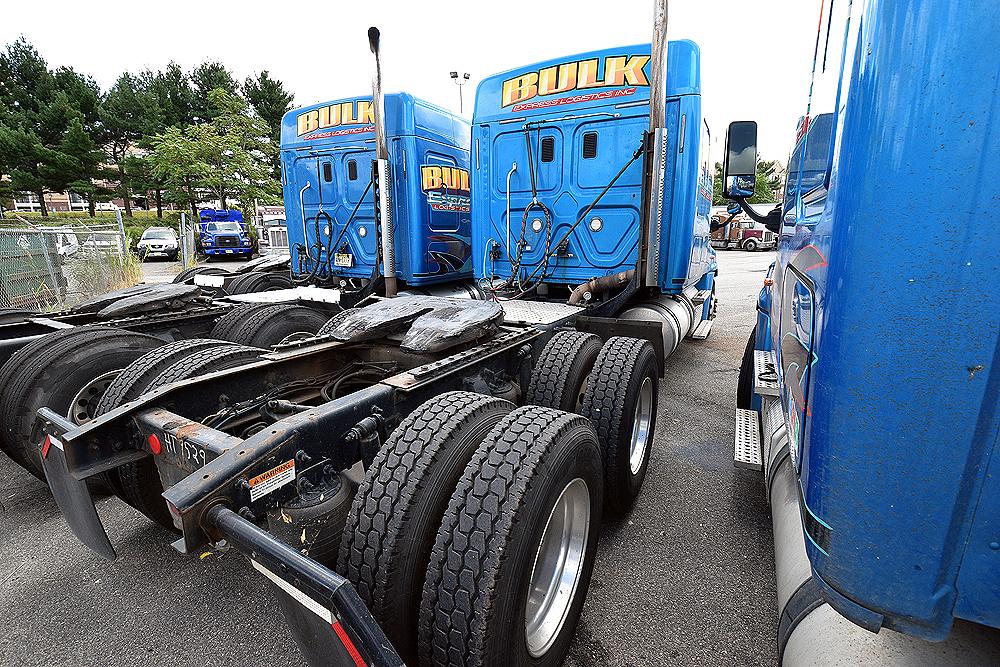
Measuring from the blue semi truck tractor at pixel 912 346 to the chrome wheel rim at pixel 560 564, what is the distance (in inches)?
41.8

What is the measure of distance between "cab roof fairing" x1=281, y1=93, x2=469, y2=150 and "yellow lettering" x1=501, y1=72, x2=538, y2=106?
5.23 feet

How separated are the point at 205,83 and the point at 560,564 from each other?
1996 inches

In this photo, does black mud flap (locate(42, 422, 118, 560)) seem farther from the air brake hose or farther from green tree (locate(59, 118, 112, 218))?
green tree (locate(59, 118, 112, 218))

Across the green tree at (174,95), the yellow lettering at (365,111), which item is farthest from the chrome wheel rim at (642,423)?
the green tree at (174,95)

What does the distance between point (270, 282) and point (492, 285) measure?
4.21m

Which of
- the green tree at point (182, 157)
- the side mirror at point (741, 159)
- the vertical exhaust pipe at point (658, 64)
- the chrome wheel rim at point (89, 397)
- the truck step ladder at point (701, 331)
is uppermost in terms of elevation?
the green tree at point (182, 157)

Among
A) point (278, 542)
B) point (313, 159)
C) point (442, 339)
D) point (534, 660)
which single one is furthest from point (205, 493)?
point (313, 159)

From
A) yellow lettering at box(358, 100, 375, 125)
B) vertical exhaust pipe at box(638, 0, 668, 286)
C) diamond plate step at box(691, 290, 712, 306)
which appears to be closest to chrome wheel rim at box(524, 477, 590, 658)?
vertical exhaust pipe at box(638, 0, 668, 286)

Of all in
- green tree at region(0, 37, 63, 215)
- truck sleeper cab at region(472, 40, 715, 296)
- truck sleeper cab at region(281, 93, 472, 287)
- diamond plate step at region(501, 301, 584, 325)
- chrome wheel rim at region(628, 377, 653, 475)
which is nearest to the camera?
chrome wheel rim at region(628, 377, 653, 475)

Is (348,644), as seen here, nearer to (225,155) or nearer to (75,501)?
(75,501)

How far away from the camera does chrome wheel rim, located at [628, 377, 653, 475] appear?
362 cm

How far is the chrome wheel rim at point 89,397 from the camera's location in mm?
3240

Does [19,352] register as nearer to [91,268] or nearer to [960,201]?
[960,201]

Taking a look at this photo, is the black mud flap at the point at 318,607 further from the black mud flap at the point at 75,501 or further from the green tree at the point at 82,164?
the green tree at the point at 82,164
